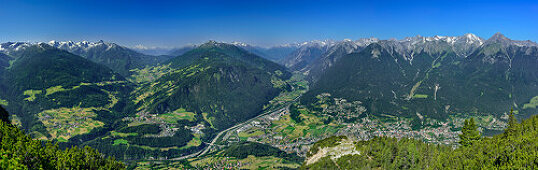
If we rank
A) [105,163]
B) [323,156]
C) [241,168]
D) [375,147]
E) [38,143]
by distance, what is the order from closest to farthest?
[38,143] < [105,163] < [375,147] < [323,156] < [241,168]

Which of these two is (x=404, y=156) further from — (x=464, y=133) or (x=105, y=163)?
(x=105, y=163)

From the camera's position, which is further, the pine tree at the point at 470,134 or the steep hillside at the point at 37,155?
the pine tree at the point at 470,134

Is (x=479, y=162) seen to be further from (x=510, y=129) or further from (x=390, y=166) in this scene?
(x=510, y=129)

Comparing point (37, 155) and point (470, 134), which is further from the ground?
point (37, 155)

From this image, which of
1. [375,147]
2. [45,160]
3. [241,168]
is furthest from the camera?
[241,168]

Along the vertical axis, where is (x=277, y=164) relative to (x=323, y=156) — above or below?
below

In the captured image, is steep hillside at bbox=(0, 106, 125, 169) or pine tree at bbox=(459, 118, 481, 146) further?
pine tree at bbox=(459, 118, 481, 146)

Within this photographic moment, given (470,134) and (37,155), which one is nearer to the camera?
(37,155)

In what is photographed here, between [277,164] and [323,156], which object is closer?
[323,156]

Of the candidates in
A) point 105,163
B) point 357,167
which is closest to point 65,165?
point 105,163

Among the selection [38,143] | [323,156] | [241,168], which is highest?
[38,143]
